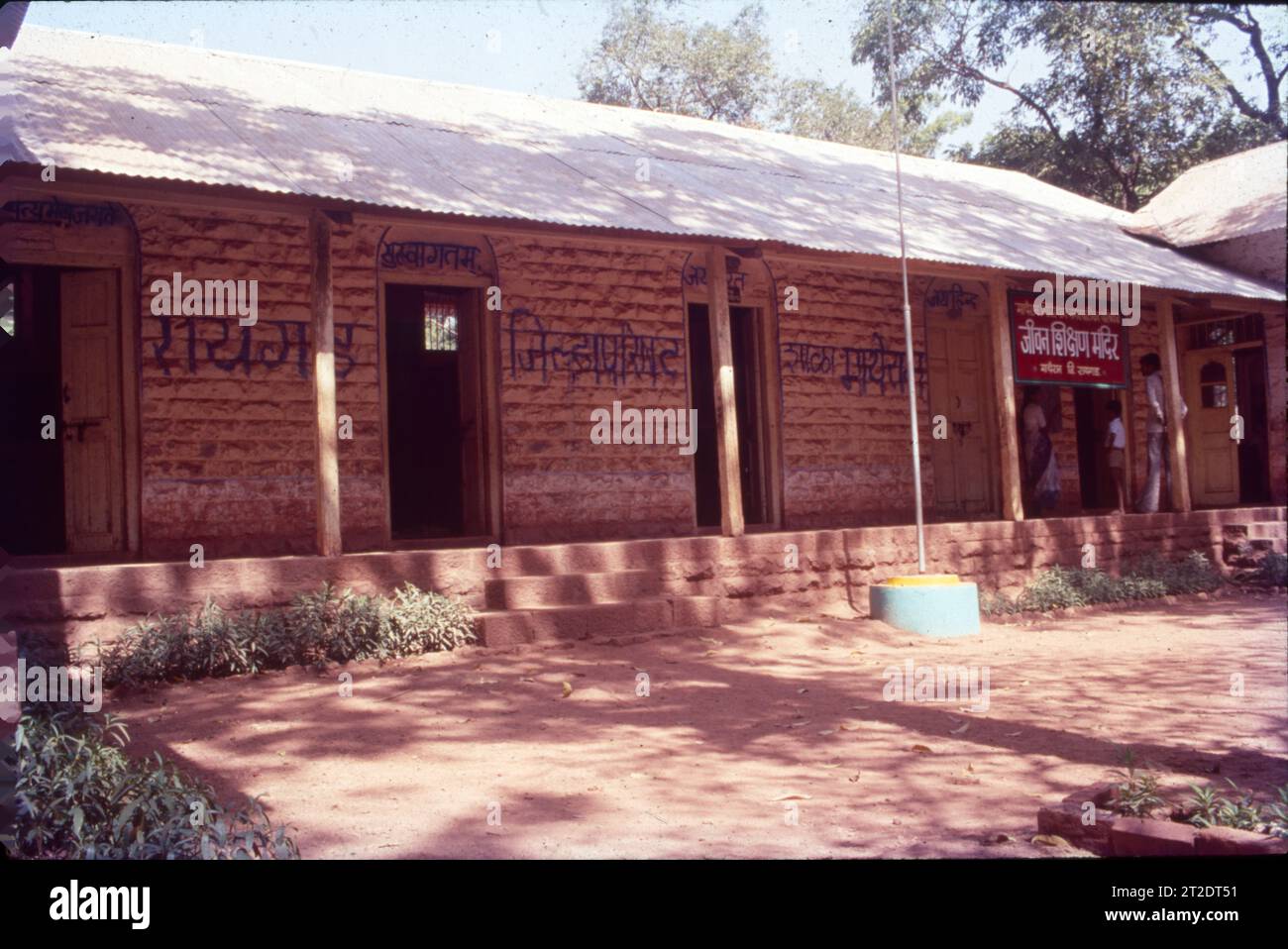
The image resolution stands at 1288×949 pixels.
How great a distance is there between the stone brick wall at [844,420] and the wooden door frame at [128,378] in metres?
6.07

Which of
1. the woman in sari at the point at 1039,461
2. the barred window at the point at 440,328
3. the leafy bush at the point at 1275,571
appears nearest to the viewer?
the barred window at the point at 440,328

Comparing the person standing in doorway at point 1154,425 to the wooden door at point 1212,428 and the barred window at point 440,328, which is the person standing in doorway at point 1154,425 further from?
the barred window at point 440,328

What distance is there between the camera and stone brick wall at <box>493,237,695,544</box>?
1025cm

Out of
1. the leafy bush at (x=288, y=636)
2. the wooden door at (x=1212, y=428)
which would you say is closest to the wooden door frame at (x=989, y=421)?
the wooden door at (x=1212, y=428)

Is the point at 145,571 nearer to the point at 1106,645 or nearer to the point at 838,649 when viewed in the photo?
the point at 838,649

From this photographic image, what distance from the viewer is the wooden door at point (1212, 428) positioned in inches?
610

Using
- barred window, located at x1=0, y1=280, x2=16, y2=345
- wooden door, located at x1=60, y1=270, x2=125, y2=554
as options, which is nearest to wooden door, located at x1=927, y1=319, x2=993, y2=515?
wooden door, located at x1=60, y1=270, x2=125, y2=554

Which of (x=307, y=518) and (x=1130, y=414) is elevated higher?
(x=1130, y=414)

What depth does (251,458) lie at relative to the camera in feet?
29.9

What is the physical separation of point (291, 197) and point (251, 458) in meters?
2.66

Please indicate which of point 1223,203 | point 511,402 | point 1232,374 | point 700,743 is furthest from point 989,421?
point 700,743
